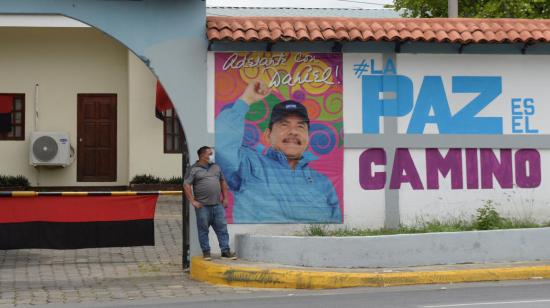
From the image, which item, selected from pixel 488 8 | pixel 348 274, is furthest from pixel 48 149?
pixel 348 274

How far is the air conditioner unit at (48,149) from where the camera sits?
22.7m

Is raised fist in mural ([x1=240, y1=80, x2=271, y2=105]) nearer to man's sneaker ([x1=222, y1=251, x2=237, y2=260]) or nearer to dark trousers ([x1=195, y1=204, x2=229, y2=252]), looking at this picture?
dark trousers ([x1=195, y1=204, x2=229, y2=252])

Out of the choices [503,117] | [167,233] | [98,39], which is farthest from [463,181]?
[98,39]

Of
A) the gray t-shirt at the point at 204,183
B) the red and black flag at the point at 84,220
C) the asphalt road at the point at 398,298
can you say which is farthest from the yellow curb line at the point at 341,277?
the red and black flag at the point at 84,220

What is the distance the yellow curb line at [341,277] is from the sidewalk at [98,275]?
0.25 metres

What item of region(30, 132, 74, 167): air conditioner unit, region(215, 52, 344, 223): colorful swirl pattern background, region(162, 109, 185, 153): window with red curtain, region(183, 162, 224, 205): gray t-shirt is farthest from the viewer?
region(162, 109, 185, 153): window with red curtain

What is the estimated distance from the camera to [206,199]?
1305cm

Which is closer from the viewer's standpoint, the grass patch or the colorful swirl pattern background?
the grass patch

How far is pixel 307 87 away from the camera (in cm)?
1398

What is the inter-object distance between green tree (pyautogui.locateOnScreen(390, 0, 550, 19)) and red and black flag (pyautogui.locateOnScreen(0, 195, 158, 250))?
497 inches

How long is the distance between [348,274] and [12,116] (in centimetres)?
1417

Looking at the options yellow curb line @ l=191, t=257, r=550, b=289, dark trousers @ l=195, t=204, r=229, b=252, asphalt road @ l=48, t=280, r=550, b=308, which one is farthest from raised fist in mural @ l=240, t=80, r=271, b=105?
asphalt road @ l=48, t=280, r=550, b=308

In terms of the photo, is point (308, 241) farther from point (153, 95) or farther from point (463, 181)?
point (153, 95)

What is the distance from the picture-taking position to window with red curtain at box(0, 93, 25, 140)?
23.3 metres
